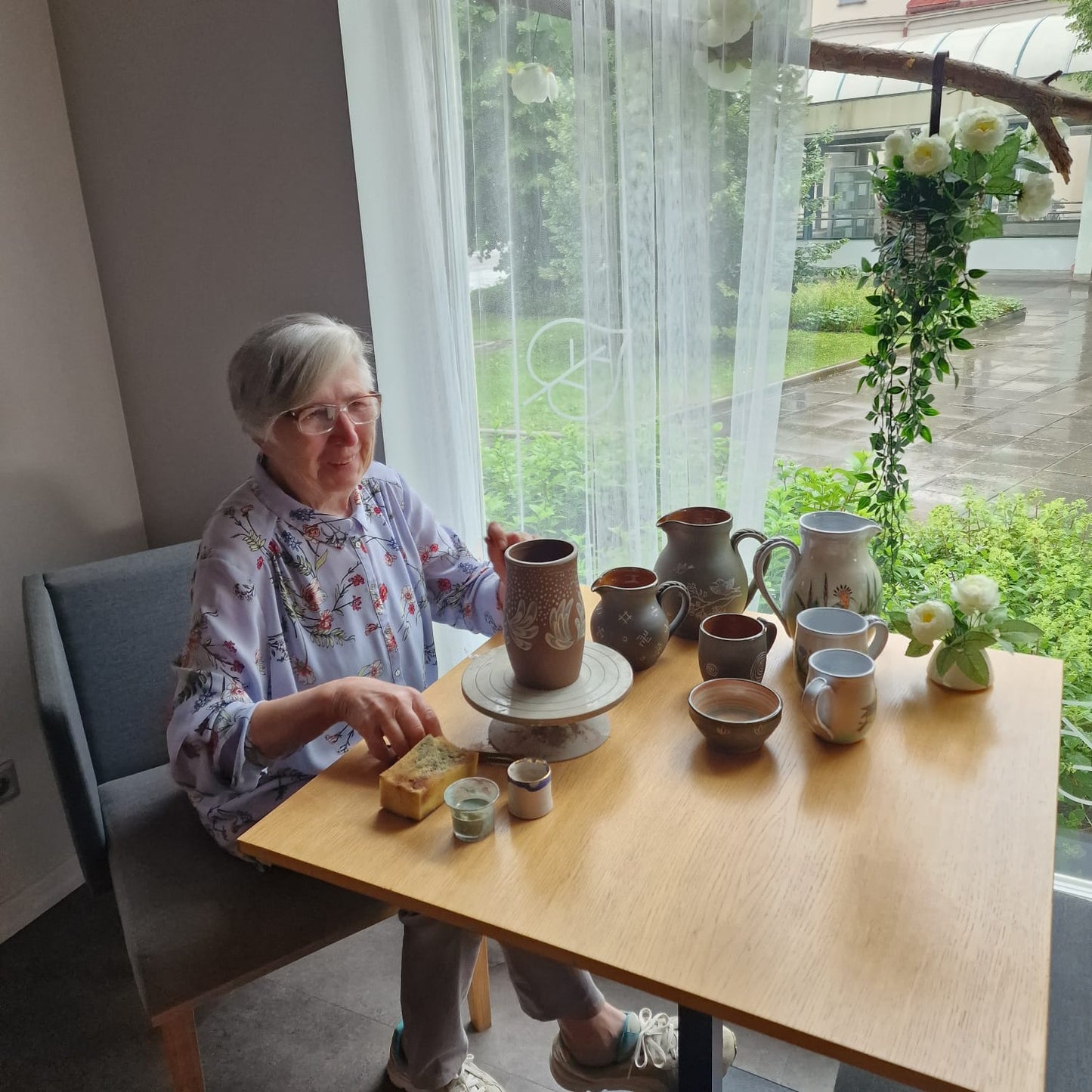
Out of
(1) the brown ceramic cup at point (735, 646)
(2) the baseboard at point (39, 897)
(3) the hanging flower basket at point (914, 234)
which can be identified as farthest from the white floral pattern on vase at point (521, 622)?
(2) the baseboard at point (39, 897)

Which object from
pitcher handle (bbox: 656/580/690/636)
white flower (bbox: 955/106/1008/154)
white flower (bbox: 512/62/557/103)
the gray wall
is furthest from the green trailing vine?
the gray wall

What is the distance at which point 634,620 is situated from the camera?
129 cm

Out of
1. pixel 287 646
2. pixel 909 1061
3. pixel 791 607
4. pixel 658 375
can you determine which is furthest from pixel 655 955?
pixel 658 375

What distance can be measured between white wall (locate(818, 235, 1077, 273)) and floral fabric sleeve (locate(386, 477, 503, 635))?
0.85 metres

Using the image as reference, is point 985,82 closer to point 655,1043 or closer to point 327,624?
point 327,624

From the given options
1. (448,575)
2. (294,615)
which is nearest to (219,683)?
(294,615)

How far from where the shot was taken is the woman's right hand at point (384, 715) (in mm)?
1130

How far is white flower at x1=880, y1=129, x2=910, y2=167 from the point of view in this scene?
4.70ft

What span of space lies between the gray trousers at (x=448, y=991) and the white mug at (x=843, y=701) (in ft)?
1.83

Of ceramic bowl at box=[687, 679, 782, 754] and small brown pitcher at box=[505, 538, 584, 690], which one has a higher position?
small brown pitcher at box=[505, 538, 584, 690]

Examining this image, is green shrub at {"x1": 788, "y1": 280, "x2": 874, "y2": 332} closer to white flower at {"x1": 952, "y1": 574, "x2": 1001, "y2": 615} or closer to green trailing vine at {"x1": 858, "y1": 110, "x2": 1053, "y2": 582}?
green trailing vine at {"x1": 858, "y1": 110, "x2": 1053, "y2": 582}

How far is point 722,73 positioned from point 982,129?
0.42 metres

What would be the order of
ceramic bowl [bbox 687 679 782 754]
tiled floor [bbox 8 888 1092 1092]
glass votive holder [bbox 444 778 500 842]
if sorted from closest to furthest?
glass votive holder [bbox 444 778 500 842] → ceramic bowl [bbox 687 679 782 754] → tiled floor [bbox 8 888 1092 1092]

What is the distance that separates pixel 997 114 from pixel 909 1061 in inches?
50.6
